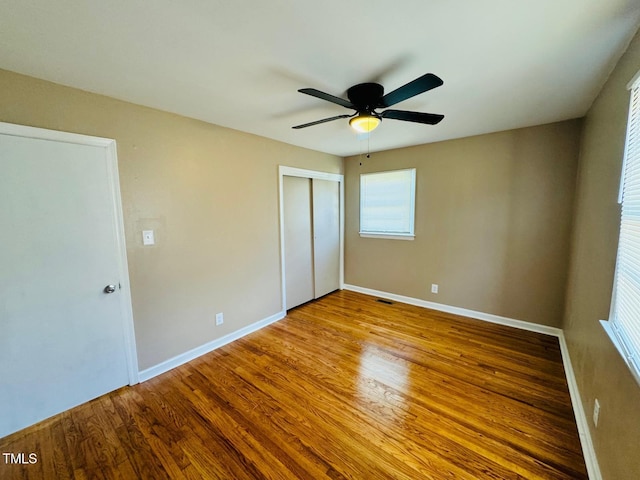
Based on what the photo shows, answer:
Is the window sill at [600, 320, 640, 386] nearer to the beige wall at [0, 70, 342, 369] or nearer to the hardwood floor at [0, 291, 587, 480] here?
the hardwood floor at [0, 291, 587, 480]

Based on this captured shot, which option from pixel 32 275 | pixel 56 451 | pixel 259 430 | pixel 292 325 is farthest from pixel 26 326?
pixel 292 325

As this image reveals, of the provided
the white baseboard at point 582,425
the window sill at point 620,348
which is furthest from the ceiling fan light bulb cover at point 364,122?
the white baseboard at point 582,425

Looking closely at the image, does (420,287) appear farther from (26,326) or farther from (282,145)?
(26,326)

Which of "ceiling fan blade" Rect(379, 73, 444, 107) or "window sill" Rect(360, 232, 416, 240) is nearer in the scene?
"ceiling fan blade" Rect(379, 73, 444, 107)

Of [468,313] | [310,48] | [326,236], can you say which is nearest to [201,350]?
[326,236]

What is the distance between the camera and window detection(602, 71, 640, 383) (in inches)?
43.0

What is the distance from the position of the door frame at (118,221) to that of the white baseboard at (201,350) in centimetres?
11

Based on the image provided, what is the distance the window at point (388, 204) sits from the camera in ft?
12.5

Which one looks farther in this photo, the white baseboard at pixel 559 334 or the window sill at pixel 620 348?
the white baseboard at pixel 559 334

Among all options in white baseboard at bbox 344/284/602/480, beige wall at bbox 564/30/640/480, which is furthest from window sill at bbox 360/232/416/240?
beige wall at bbox 564/30/640/480

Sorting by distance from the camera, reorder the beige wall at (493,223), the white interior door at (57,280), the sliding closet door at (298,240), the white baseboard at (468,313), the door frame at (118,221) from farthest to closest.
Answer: the sliding closet door at (298,240) → the white baseboard at (468,313) → the beige wall at (493,223) → the door frame at (118,221) → the white interior door at (57,280)

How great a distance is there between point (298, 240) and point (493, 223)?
8.59ft

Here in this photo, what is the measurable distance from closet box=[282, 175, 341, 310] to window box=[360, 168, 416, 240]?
1.66ft

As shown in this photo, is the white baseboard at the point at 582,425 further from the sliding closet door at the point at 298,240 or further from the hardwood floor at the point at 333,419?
the sliding closet door at the point at 298,240
